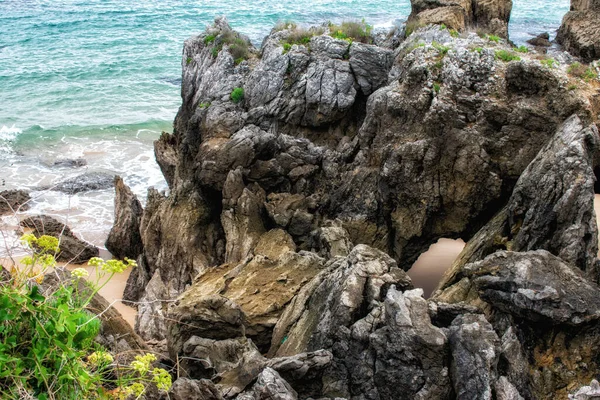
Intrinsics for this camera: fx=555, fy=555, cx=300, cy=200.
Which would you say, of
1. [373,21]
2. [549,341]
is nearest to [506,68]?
[549,341]

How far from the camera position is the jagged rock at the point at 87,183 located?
2800cm

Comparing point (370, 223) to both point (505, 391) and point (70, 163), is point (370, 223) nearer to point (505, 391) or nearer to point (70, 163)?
point (505, 391)

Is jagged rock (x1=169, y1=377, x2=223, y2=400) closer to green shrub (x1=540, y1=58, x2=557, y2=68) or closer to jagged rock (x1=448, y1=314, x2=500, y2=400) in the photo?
jagged rock (x1=448, y1=314, x2=500, y2=400)

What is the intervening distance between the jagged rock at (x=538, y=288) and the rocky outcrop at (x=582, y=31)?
1136 inches

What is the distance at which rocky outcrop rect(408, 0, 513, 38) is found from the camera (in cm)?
2406

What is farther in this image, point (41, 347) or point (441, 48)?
point (441, 48)

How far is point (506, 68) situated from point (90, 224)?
18.4m

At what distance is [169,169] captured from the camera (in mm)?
23422

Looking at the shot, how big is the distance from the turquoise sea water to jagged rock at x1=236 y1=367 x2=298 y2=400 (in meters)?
17.0

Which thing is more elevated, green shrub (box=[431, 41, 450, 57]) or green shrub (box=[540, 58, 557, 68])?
green shrub (box=[431, 41, 450, 57])

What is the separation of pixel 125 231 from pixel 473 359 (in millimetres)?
15840

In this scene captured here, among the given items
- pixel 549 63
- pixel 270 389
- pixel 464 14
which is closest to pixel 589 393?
pixel 270 389

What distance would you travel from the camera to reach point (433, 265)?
1941cm

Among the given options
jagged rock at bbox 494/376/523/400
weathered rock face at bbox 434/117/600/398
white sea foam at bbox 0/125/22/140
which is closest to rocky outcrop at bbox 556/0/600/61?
weathered rock face at bbox 434/117/600/398
